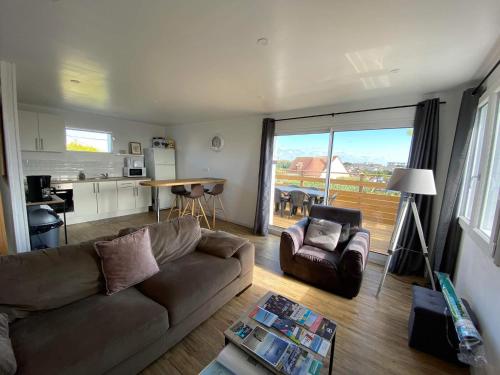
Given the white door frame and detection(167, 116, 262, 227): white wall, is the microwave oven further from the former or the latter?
the white door frame

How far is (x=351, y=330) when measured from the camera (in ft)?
6.08

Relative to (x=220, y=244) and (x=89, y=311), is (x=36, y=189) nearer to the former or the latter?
(x=89, y=311)

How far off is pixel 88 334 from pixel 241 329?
870mm

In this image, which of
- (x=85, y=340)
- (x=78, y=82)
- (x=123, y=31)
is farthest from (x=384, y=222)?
(x=78, y=82)

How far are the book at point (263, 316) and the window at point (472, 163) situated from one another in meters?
2.38

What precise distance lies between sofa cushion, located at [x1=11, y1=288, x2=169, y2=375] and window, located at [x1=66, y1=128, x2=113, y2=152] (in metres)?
4.51

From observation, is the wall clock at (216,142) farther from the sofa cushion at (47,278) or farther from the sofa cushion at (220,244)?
the sofa cushion at (47,278)

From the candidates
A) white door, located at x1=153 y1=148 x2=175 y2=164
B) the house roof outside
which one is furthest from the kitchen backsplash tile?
the house roof outside

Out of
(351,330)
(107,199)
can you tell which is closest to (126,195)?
(107,199)

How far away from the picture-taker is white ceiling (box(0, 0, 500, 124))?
1.30m

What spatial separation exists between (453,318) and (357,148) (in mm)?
2410

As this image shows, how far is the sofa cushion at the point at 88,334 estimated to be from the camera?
3.32 feet

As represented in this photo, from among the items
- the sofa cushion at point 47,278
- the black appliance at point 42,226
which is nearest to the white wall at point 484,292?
the sofa cushion at point 47,278

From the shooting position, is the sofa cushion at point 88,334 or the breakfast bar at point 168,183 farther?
the breakfast bar at point 168,183
